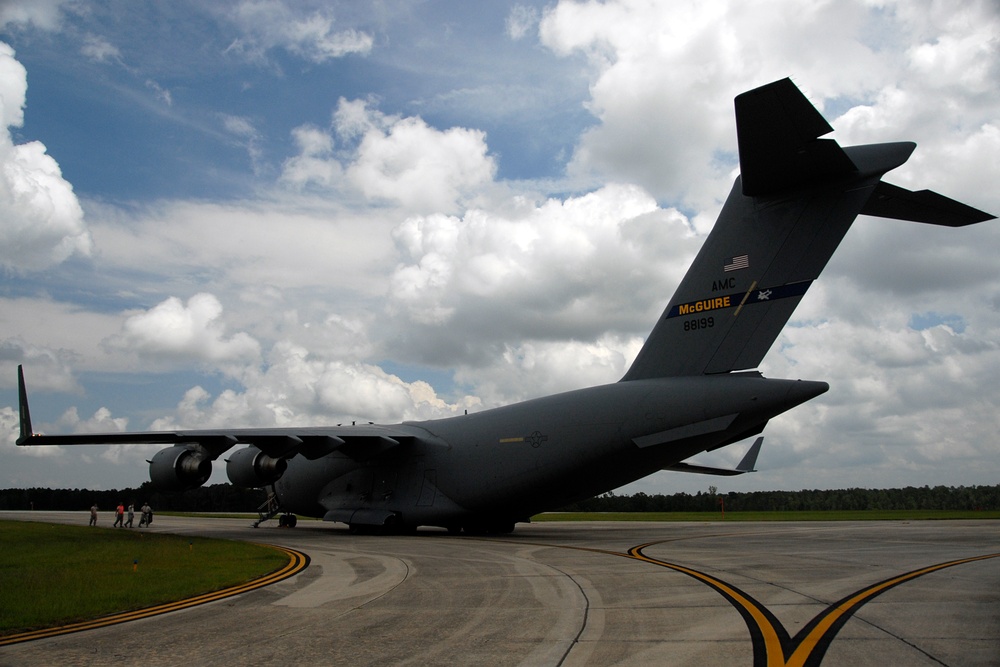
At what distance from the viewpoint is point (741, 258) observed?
591 inches

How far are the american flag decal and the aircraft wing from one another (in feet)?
33.0

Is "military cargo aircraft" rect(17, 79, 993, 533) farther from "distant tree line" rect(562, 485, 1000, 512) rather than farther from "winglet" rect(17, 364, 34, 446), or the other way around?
"distant tree line" rect(562, 485, 1000, 512)

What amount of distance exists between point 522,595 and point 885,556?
25.0 feet

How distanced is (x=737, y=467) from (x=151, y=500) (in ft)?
151

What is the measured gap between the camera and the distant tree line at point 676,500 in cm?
4884

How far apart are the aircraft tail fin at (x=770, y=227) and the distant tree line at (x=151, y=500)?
152ft

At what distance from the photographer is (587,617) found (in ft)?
23.5

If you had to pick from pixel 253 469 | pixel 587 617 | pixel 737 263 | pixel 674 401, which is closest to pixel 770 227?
pixel 737 263

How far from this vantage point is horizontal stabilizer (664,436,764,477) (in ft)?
89.2

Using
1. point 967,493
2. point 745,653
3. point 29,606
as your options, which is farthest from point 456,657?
point 967,493

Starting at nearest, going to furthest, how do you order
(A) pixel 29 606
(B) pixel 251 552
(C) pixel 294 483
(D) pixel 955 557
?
(A) pixel 29 606 → (D) pixel 955 557 → (B) pixel 251 552 → (C) pixel 294 483

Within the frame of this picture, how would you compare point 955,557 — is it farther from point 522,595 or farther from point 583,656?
point 583,656

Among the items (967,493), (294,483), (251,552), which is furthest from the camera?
(967,493)

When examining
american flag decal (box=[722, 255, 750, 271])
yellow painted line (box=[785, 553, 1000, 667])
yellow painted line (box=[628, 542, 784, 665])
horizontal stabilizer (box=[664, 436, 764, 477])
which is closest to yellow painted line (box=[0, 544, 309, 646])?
yellow painted line (box=[628, 542, 784, 665])
